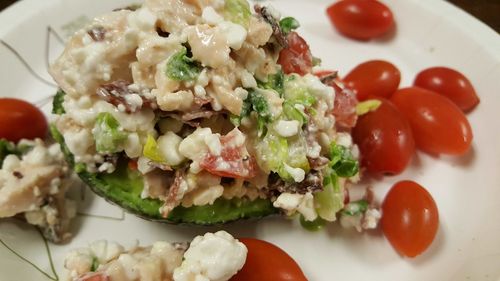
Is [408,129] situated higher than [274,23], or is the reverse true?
[274,23]

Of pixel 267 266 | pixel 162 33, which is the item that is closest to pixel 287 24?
pixel 162 33

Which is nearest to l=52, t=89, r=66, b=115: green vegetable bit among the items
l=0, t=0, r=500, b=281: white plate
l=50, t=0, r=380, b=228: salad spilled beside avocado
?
l=50, t=0, r=380, b=228: salad spilled beside avocado

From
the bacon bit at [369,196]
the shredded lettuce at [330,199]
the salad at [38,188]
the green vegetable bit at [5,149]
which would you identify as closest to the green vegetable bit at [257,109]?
the shredded lettuce at [330,199]

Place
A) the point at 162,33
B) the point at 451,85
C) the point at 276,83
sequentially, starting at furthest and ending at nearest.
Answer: the point at 451,85, the point at 276,83, the point at 162,33

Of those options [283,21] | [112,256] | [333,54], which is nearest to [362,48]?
[333,54]

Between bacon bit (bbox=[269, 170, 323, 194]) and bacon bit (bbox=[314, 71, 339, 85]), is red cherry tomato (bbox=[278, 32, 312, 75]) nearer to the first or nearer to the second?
bacon bit (bbox=[314, 71, 339, 85])

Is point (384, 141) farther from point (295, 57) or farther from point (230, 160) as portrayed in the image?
point (230, 160)
